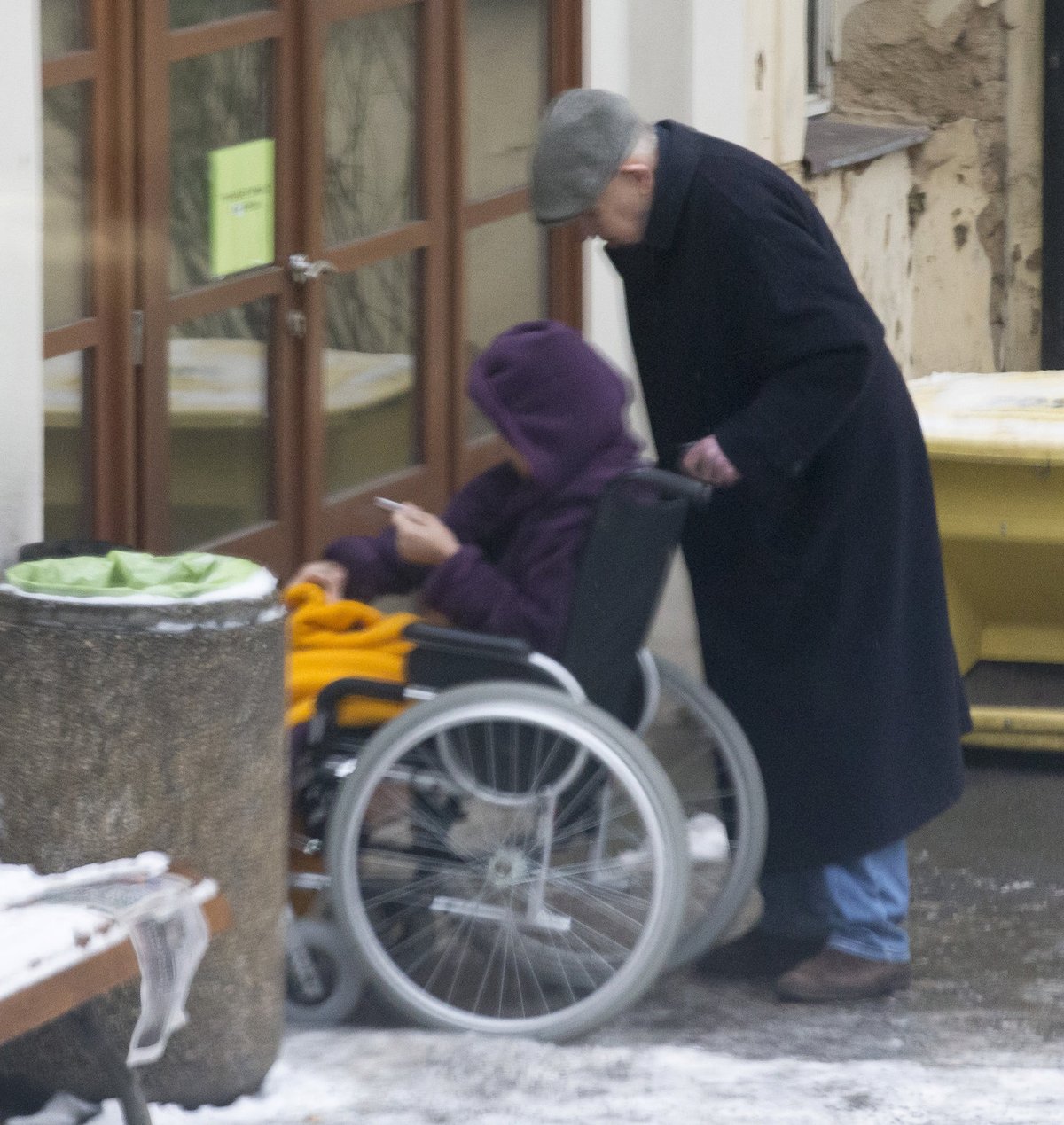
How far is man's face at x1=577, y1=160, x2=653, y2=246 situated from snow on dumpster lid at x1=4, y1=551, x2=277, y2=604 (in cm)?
94

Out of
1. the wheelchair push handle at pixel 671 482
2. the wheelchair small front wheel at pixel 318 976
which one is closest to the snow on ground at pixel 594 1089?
the wheelchair small front wheel at pixel 318 976

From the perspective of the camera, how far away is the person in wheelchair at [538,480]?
4.09 meters

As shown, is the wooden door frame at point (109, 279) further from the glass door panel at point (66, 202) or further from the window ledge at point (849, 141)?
the window ledge at point (849, 141)

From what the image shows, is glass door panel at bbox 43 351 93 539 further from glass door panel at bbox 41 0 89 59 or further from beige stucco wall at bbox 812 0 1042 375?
beige stucco wall at bbox 812 0 1042 375

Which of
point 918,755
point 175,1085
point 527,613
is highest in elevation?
point 527,613

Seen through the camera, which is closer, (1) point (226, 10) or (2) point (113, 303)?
(2) point (113, 303)

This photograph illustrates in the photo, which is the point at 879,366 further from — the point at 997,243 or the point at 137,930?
the point at 997,243

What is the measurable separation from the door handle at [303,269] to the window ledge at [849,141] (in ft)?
9.05

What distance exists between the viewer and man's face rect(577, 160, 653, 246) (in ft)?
13.6

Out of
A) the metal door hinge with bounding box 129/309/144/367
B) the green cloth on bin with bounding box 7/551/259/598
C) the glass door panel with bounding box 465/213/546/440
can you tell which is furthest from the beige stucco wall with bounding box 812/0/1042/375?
the green cloth on bin with bounding box 7/551/259/598

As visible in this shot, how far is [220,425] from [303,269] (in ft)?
1.35

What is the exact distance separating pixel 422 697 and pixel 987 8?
6580 millimetres

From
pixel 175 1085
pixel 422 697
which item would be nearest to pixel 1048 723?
pixel 422 697

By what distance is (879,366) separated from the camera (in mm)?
4301
